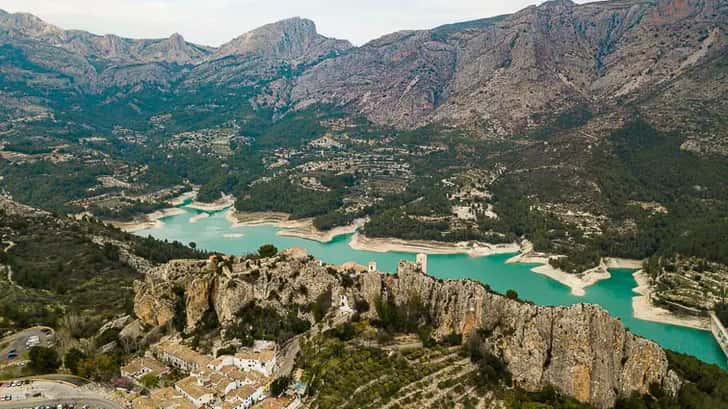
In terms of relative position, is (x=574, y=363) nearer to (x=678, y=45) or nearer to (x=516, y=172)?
(x=516, y=172)

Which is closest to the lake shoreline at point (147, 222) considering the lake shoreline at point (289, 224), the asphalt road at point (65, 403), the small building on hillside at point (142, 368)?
the lake shoreline at point (289, 224)

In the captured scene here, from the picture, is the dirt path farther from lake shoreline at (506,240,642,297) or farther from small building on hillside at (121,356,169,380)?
lake shoreline at (506,240,642,297)

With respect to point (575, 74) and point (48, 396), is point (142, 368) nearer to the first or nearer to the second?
point (48, 396)

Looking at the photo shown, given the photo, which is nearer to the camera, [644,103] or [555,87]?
[644,103]

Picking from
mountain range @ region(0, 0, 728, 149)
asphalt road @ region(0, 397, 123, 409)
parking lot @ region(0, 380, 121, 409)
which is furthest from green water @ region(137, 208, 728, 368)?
mountain range @ region(0, 0, 728, 149)

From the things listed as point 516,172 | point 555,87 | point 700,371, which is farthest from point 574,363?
point 555,87
